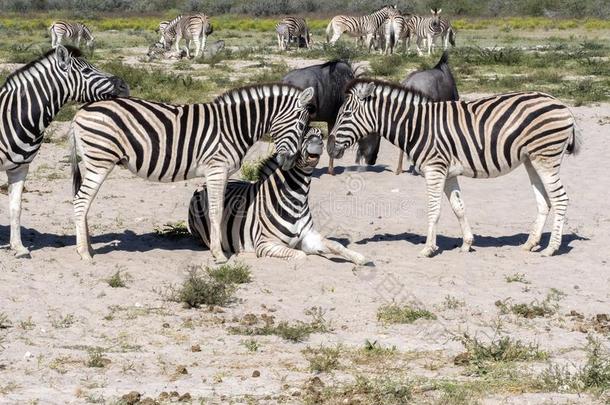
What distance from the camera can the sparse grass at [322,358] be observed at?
604cm

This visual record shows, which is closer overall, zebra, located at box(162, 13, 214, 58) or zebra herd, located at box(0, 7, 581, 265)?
zebra herd, located at box(0, 7, 581, 265)

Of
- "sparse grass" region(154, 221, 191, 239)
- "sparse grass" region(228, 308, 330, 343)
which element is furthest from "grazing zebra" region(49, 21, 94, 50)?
"sparse grass" region(228, 308, 330, 343)

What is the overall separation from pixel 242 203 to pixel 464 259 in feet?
6.85

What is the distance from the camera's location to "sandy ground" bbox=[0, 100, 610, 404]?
5.93 m

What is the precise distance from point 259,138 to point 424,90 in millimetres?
4359

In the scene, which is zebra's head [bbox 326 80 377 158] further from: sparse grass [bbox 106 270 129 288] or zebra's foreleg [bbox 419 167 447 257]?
sparse grass [bbox 106 270 129 288]

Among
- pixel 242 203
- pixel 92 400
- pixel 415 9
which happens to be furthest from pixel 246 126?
pixel 415 9

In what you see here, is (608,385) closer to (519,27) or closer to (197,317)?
(197,317)

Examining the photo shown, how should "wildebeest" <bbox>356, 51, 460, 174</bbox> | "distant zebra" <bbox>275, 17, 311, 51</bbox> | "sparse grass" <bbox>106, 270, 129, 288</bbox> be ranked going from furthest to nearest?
"distant zebra" <bbox>275, 17, 311, 51</bbox> < "wildebeest" <bbox>356, 51, 460, 174</bbox> < "sparse grass" <bbox>106, 270, 129, 288</bbox>

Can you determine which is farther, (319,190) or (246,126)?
(319,190)

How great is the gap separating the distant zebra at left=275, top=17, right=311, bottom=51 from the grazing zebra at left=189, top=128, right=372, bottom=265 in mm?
23033

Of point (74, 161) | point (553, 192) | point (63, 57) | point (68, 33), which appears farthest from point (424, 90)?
point (68, 33)

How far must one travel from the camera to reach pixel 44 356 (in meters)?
6.12

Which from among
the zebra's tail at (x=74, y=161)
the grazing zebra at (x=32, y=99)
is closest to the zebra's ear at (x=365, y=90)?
the grazing zebra at (x=32, y=99)
